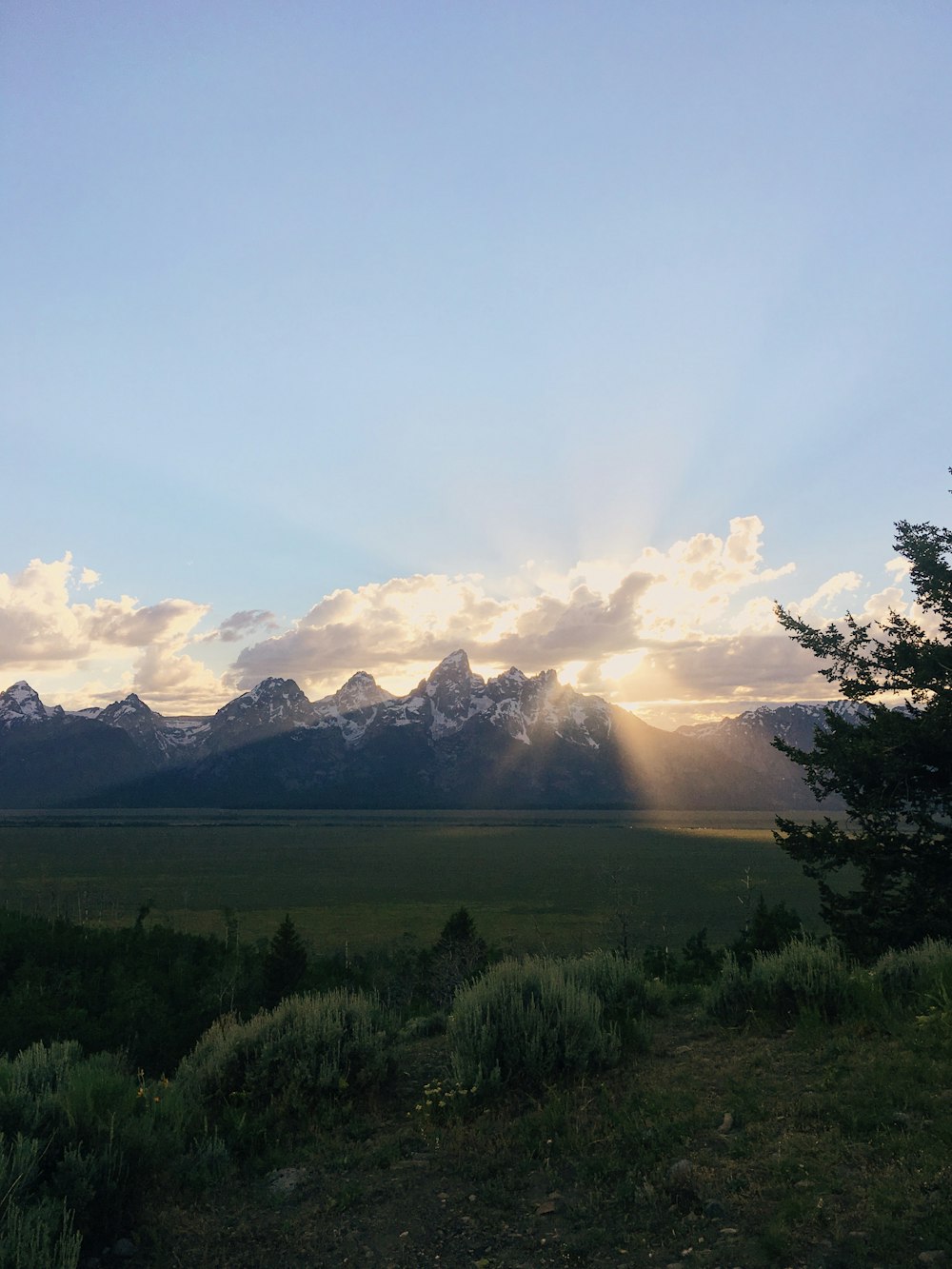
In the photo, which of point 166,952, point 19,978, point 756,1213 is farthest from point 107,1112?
point 166,952

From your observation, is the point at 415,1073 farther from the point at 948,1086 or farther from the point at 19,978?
the point at 19,978

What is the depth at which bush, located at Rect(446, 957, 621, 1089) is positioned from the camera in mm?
8708

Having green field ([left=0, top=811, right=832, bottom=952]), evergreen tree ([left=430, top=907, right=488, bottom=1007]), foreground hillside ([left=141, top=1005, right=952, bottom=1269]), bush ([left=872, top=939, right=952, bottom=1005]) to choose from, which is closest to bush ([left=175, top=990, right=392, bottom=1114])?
foreground hillside ([left=141, top=1005, right=952, bottom=1269])

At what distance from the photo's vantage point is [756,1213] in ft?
18.9

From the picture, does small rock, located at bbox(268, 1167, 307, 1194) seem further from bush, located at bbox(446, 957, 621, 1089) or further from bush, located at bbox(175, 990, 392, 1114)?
bush, located at bbox(446, 957, 621, 1089)

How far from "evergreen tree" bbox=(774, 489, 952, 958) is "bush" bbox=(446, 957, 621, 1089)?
8.62 metres

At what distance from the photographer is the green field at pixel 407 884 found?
7644 cm

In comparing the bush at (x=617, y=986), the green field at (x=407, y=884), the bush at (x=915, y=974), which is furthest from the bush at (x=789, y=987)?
the green field at (x=407, y=884)

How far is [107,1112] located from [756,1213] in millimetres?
5978

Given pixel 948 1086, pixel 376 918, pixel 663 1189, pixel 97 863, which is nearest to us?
pixel 663 1189

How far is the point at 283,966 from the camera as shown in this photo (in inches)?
1403

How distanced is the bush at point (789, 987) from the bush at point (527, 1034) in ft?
7.14

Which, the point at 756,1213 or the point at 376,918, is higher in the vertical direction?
the point at 756,1213

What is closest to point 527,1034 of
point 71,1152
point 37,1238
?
point 71,1152
